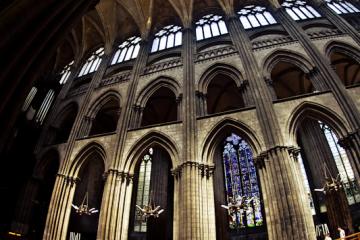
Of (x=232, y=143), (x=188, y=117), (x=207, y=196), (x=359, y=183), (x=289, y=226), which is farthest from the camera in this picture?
(x=232, y=143)

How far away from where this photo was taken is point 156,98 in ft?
58.3

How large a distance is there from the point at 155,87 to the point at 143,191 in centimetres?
678

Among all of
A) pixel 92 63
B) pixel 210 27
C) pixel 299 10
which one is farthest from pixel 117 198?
pixel 299 10

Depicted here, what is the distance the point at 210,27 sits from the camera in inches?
→ 694

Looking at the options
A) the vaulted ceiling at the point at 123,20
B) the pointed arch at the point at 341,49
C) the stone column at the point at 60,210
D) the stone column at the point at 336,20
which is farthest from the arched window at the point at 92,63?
the stone column at the point at 336,20

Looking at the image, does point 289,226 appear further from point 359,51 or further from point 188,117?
point 359,51

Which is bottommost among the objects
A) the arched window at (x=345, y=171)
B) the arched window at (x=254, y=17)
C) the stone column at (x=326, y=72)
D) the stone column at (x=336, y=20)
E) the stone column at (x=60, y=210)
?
the stone column at (x=60, y=210)

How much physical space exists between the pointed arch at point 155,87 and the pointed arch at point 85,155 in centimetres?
316

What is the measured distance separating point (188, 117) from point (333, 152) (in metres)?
9.01

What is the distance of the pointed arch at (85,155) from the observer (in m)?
12.1

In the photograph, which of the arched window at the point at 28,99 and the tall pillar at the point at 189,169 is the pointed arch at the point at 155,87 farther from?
the arched window at the point at 28,99

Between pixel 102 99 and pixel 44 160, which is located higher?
pixel 102 99

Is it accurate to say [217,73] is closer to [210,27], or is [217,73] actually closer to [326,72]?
[326,72]

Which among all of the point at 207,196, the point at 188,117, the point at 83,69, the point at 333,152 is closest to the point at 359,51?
the point at 333,152
